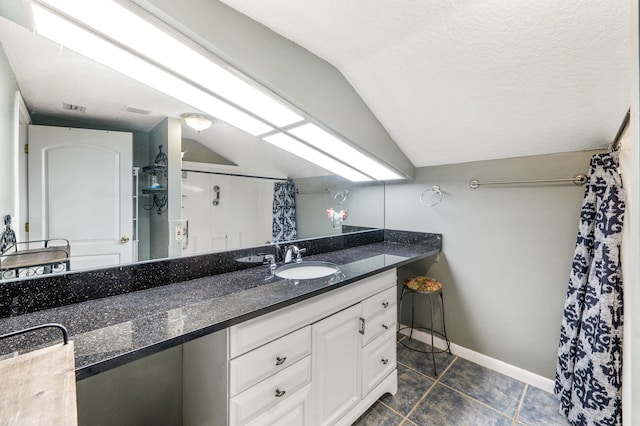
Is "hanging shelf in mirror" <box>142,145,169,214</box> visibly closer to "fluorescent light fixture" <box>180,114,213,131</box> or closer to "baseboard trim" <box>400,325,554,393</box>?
"fluorescent light fixture" <box>180,114,213,131</box>

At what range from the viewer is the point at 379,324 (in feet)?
5.29

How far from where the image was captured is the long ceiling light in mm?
922

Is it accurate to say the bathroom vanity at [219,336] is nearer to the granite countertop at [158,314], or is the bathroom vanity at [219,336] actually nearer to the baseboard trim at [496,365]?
the granite countertop at [158,314]

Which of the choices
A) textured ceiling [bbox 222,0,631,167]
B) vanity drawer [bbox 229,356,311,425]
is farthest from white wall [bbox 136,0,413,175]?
vanity drawer [bbox 229,356,311,425]

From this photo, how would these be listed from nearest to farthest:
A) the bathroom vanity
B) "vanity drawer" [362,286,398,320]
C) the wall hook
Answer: the bathroom vanity → "vanity drawer" [362,286,398,320] → the wall hook

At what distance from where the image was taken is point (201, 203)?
1.36 meters

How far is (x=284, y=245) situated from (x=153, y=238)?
0.77m

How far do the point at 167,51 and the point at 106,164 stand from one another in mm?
524

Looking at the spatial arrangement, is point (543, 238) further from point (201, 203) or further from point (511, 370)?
point (201, 203)

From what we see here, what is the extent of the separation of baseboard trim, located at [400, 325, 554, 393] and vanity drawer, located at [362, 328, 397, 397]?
75 centimetres

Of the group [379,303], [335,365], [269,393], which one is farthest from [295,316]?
[379,303]

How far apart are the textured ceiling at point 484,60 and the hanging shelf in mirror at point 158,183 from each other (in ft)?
2.36

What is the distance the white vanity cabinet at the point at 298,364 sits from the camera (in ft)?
3.26

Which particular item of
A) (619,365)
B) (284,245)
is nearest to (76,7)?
(284,245)
